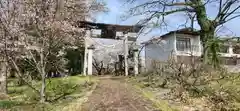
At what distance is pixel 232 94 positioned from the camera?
1230 centimetres

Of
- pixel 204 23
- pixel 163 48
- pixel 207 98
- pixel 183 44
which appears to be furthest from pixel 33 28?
pixel 183 44

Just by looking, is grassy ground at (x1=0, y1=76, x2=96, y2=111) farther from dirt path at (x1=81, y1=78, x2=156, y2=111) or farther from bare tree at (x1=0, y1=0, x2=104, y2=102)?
dirt path at (x1=81, y1=78, x2=156, y2=111)

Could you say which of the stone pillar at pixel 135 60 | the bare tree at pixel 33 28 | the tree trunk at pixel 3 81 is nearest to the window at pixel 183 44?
the stone pillar at pixel 135 60

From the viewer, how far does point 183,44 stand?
33062mm

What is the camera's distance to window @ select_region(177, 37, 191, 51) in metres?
32.8

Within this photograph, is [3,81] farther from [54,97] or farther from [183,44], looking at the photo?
[183,44]

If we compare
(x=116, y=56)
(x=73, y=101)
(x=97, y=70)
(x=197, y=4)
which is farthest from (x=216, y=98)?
(x=116, y=56)

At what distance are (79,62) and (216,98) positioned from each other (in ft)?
64.9

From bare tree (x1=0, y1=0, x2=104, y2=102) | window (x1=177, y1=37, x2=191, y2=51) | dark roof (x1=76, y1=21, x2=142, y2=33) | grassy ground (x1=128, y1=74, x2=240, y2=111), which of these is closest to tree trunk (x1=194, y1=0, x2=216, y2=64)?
dark roof (x1=76, y1=21, x2=142, y2=33)

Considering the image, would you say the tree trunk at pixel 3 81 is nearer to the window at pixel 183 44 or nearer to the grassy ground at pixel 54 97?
the grassy ground at pixel 54 97

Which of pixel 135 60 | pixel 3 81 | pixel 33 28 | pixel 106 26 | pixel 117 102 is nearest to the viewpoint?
pixel 117 102

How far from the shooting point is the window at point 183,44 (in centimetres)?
3281

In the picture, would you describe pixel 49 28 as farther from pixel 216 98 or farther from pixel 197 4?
pixel 197 4

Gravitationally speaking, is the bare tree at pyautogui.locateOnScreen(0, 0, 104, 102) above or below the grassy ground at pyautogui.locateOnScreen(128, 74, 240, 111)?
above
